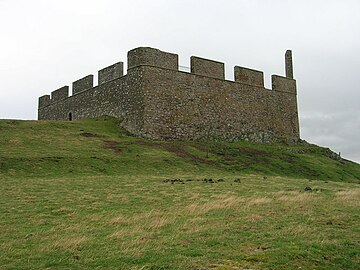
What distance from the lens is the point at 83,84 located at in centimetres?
5362

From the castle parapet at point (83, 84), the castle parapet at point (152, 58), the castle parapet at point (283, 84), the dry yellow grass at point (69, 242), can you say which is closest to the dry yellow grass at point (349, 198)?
the dry yellow grass at point (69, 242)

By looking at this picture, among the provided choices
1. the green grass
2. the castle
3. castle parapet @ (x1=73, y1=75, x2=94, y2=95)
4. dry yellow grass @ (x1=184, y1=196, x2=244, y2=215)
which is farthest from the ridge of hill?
dry yellow grass @ (x1=184, y1=196, x2=244, y2=215)

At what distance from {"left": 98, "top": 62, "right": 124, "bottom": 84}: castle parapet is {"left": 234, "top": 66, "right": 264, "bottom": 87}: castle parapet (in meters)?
14.1

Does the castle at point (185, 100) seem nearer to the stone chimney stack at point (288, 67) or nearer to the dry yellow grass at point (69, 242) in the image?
the stone chimney stack at point (288, 67)

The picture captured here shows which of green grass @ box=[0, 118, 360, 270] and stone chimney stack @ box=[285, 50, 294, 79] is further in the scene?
stone chimney stack @ box=[285, 50, 294, 79]

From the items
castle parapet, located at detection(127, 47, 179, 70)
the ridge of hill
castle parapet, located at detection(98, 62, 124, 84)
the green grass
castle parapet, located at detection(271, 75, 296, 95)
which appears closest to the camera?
the green grass

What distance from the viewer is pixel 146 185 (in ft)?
75.6

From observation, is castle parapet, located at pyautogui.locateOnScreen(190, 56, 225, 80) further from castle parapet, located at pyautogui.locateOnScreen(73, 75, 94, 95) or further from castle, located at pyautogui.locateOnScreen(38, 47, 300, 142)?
castle parapet, located at pyautogui.locateOnScreen(73, 75, 94, 95)

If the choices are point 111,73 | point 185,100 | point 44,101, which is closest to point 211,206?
point 185,100

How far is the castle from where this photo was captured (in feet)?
144

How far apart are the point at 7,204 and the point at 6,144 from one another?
16.4 m

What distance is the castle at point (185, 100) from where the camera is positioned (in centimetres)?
4400

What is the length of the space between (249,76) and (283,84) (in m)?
6.68

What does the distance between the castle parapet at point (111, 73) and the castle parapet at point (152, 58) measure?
256cm
